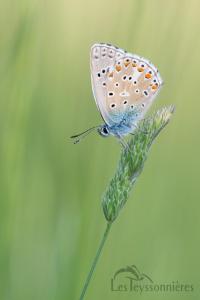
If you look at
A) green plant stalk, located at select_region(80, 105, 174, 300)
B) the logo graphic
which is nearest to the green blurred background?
the logo graphic

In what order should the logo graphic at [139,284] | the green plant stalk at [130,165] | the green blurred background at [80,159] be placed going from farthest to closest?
the logo graphic at [139,284], the green blurred background at [80,159], the green plant stalk at [130,165]

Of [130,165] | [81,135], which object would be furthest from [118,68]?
[130,165]

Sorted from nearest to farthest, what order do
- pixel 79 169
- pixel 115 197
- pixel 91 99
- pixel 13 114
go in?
pixel 115 197 → pixel 13 114 → pixel 79 169 → pixel 91 99

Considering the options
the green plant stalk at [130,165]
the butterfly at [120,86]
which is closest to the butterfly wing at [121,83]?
the butterfly at [120,86]

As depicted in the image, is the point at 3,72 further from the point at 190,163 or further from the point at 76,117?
the point at 190,163

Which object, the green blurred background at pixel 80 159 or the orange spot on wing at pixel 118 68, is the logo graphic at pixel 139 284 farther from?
the orange spot on wing at pixel 118 68

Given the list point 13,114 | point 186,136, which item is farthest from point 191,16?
point 13,114
